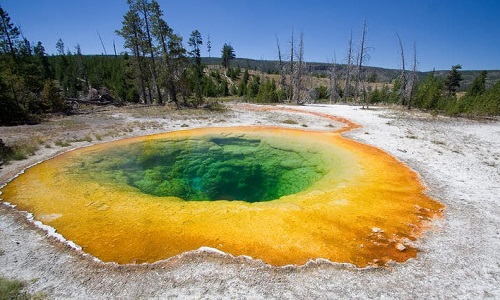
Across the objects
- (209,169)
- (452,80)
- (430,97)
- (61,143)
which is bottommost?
(209,169)

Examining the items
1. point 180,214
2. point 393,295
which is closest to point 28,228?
point 180,214

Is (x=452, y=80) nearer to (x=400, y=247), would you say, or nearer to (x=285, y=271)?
(x=400, y=247)

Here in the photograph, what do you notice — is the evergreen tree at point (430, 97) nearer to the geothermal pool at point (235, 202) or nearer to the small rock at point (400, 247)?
the geothermal pool at point (235, 202)

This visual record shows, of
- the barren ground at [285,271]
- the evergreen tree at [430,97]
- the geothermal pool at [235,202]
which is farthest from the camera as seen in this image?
the evergreen tree at [430,97]

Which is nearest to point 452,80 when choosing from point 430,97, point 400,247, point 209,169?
point 430,97

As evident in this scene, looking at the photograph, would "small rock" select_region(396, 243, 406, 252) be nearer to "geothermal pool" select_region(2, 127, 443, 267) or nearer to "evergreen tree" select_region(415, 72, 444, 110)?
"geothermal pool" select_region(2, 127, 443, 267)

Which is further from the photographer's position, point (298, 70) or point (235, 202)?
point (298, 70)

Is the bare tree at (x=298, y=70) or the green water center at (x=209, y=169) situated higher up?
the bare tree at (x=298, y=70)

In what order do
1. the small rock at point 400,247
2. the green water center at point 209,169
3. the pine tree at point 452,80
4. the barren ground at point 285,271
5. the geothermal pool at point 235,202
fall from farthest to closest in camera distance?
the pine tree at point 452,80, the green water center at point 209,169, the geothermal pool at point 235,202, the small rock at point 400,247, the barren ground at point 285,271

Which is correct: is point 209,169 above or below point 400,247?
below

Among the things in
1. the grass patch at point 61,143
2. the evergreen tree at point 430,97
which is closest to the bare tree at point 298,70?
the evergreen tree at point 430,97
